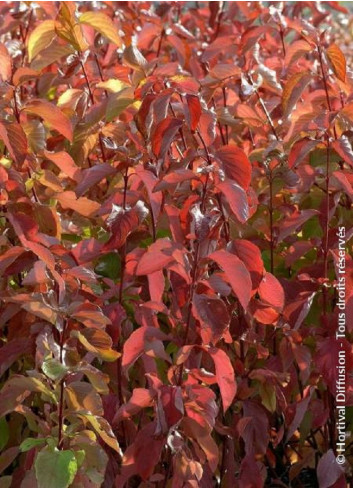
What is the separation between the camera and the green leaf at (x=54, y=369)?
1.58 metres

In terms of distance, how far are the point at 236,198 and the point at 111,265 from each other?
525mm

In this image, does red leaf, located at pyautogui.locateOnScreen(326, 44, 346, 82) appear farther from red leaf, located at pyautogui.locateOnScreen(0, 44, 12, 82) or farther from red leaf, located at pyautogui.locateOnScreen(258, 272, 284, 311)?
Answer: red leaf, located at pyautogui.locateOnScreen(0, 44, 12, 82)

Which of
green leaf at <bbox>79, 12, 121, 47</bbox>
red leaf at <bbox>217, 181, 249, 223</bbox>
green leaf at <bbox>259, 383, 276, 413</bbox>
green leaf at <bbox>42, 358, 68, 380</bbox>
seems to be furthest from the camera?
green leaf at <bbox>79, 12, 121, 47</bbox>

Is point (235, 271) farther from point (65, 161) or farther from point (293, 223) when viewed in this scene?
point (65, 161)

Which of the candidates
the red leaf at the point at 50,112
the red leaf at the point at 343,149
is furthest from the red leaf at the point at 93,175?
the red leaf at the point at 343,149

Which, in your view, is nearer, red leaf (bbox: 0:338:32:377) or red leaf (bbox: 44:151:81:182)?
red leaf (bbox: 0:338:32:377)

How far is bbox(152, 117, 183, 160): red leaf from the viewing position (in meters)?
1.76

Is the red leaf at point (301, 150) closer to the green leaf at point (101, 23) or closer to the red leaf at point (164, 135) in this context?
the red leaf at point (164, 135)

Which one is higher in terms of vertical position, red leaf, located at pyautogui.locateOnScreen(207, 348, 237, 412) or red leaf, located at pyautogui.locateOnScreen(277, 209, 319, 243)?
red leaf, located at pyautogui.locateOnScreen(277, 209, 319, 243)

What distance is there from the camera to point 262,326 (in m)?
2.09

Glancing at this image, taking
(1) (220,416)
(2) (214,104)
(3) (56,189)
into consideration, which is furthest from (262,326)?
(2) (214,104)

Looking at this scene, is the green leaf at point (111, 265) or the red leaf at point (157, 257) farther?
the green leaf at point (111, 265)

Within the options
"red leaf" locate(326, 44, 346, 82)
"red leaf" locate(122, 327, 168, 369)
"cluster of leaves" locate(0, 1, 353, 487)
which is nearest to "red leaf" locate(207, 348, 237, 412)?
"cluster of leaves" locate(0, 1, 353, 487)

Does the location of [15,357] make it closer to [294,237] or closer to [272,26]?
[294,237]
